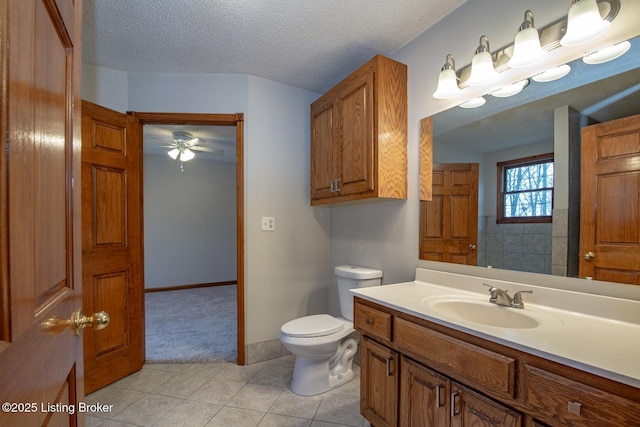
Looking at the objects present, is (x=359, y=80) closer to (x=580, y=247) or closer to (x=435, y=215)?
(x=435, y=215)

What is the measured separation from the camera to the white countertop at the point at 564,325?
2.57ft

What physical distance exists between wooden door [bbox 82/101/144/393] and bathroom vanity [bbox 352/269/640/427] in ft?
5.76

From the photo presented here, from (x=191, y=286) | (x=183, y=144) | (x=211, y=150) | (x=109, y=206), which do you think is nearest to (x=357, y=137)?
(x=109, y=206)

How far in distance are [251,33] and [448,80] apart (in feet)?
4.04

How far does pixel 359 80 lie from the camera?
6.36ft

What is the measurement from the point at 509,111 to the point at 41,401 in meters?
1.90

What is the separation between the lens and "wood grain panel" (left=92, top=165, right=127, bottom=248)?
2021mm

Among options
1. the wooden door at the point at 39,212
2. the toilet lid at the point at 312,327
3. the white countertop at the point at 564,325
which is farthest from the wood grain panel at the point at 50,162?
the toilet lid at the point at 312,327

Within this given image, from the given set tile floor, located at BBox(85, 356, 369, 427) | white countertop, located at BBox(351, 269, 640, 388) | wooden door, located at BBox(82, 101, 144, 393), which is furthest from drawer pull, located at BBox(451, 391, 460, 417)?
wooden door, located at BBox(82, 101, 144, 393)

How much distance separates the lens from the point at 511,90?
4.71ft

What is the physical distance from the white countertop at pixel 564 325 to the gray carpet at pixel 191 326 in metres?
1.77

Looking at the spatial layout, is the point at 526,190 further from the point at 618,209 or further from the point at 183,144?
the point at 183,144

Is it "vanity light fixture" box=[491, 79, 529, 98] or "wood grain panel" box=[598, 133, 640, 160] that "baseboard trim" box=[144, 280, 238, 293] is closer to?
"vanity light fixture" box=[491, 79, 529, 98]

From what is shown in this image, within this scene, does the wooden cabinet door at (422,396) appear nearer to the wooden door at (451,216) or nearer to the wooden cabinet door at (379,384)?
the wooden cabinet door at (379,384)
